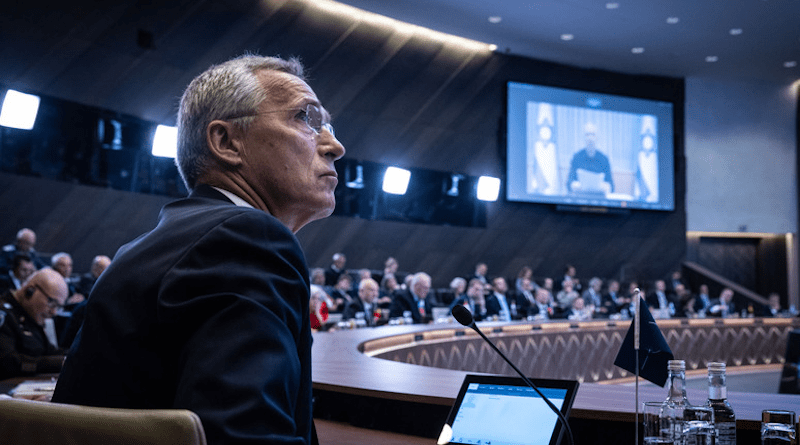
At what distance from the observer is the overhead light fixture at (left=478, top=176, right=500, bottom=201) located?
13000mm

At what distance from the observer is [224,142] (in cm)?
103

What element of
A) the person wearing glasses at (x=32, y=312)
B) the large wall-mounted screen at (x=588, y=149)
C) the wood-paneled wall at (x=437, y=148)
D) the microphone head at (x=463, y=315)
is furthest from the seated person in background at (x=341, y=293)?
the microphone head at (x=463, y=315)

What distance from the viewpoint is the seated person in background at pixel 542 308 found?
9.26 m

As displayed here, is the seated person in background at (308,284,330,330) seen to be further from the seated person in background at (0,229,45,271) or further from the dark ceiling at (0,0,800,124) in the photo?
the dark ceiling at (0,0,800,124)

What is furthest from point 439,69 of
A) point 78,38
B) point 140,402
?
point 140,402

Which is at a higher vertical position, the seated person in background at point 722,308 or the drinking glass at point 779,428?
the drinking glass at point 779,428

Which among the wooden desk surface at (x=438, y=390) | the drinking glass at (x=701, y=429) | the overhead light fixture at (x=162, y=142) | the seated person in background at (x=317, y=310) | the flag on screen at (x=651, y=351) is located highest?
the overhead light fixture at (x=162, y=142)

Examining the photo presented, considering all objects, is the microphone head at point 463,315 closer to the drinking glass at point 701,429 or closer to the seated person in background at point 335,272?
the drinking glass at point 701,429

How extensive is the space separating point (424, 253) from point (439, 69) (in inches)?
133

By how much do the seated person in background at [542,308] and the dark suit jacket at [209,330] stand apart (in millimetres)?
8567

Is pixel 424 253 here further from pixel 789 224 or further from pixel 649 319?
pixel 649 319

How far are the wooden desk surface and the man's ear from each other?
3.99ft

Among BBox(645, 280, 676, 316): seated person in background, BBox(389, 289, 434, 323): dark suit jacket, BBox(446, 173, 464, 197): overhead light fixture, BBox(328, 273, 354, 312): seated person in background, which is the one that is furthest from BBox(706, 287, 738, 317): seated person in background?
BBox(328, 273, 354, 312): seated person in background

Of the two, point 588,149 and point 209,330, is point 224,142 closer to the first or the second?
point 209,330
